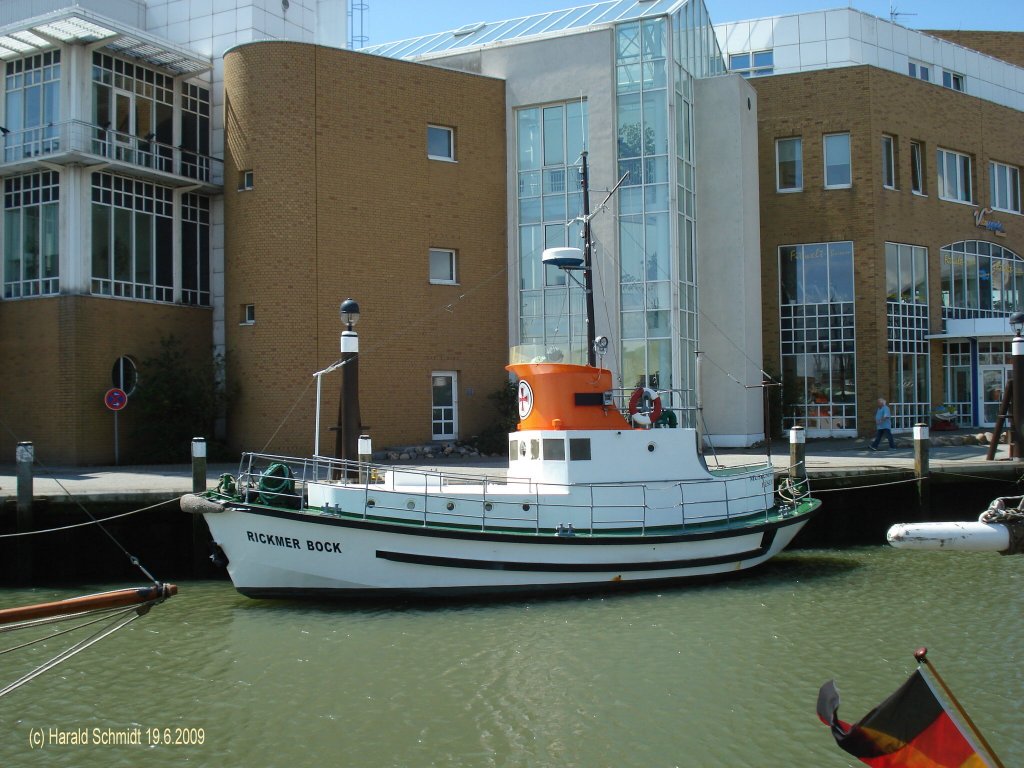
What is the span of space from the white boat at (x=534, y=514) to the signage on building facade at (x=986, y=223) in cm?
2075

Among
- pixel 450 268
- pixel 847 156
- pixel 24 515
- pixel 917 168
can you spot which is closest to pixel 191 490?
pixel 24 515

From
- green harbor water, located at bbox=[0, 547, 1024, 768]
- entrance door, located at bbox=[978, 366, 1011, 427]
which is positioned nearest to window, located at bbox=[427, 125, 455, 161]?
green harbor water, located at bbox=[0, 547, 1024, 768]

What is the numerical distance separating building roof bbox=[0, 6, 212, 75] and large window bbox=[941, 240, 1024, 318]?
24351 millimetres

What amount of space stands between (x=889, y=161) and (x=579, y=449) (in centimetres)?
2040

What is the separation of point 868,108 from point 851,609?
20.5 m

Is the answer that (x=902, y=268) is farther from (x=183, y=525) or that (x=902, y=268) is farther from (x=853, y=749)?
(x=853, y=749)

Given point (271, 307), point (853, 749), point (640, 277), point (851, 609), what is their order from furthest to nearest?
point (640, 277), point (271, 307), point (851, 609), point (853, 749)

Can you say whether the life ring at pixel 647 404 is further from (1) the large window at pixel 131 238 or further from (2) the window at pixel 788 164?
(2) the window at pixel 788 164

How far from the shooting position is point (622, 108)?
26297mm

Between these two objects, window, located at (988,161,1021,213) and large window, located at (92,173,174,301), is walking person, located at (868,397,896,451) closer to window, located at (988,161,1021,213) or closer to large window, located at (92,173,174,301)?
window, located at (988,161,1021,213)

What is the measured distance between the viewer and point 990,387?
3191cm

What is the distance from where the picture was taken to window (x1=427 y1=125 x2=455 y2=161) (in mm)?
26797

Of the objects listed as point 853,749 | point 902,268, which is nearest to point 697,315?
point 902,268

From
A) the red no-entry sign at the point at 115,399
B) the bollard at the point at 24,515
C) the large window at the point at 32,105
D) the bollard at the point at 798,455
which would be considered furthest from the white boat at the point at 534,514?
the large window at the point at 32,105
